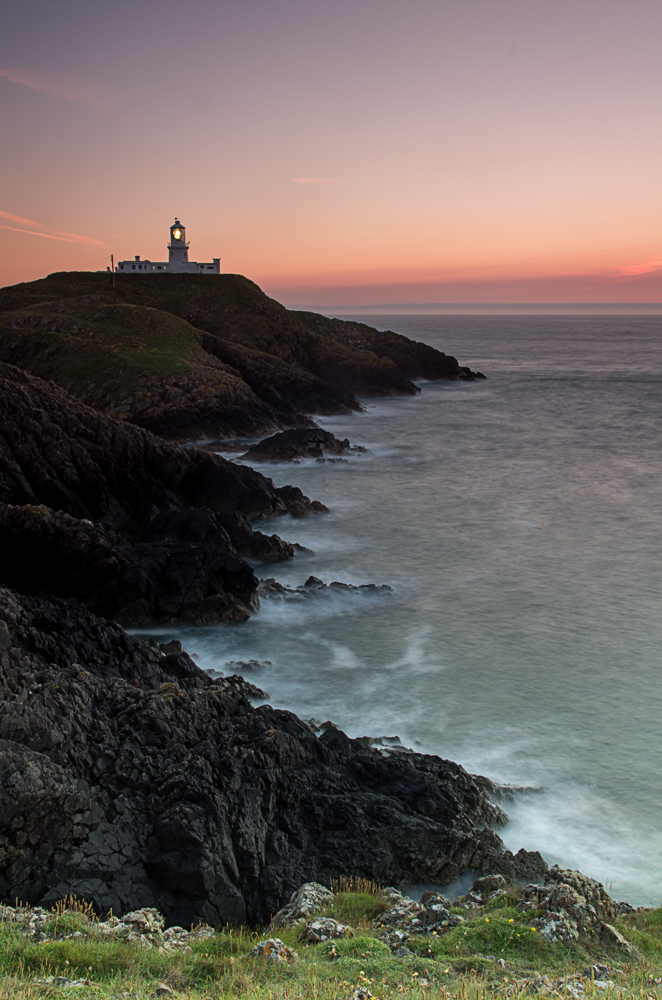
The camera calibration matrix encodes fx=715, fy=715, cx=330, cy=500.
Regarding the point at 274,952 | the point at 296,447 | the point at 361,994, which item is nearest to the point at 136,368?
the point at 296,447

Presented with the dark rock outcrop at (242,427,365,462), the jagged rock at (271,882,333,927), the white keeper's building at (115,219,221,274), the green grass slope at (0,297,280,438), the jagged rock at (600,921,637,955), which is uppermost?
the white keeper's building at (115,219,221,274)

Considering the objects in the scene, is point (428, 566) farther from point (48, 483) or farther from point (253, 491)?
point (48, 483)

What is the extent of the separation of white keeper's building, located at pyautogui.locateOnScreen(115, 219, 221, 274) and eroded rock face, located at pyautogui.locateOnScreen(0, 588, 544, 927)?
9370 cm

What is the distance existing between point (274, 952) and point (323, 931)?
105cm

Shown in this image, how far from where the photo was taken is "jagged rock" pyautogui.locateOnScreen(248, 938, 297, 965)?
791 centimetres

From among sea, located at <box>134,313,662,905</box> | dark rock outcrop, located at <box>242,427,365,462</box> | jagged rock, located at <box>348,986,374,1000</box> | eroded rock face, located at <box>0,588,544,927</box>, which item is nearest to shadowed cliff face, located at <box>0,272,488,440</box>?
dark rock outcrop, located at <box>242,427,365,462</box>

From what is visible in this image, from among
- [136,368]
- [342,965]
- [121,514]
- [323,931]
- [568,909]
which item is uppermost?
[136,368]

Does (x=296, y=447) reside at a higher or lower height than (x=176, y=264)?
lower

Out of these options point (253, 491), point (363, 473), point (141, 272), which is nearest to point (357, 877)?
point (253, 491)

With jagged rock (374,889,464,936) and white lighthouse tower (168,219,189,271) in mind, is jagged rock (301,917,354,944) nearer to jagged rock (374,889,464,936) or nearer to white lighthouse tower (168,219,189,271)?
jagged rock (374,889,464,936)

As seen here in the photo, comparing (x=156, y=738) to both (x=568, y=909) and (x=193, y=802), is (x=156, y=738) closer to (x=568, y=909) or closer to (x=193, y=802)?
(x=193, y=802)

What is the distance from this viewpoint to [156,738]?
12.1 metres

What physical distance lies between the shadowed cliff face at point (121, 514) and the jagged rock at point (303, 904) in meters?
12.4

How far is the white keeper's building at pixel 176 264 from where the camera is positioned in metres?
100
